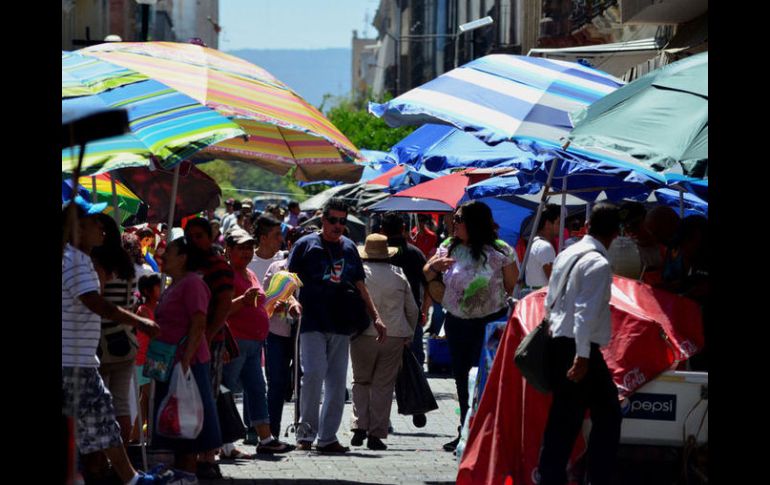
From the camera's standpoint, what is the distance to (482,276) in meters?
10.6

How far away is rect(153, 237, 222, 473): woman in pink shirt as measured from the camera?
853cm

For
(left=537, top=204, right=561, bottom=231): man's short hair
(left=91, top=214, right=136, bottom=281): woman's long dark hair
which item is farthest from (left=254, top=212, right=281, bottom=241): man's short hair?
(left=537, top=204, right=561, bottom=231): man's short hair

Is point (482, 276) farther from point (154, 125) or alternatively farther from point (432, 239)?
point (432, 239)

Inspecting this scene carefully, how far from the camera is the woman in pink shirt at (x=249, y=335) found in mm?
10398

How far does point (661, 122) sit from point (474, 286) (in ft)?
11.8

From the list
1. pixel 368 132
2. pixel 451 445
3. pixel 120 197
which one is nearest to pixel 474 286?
pixel 451 445

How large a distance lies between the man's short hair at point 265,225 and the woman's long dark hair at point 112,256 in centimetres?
276

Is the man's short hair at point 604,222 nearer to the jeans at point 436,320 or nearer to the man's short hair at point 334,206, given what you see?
the man's short hair at point 334,206

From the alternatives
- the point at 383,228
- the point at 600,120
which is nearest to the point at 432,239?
the point at 383,228

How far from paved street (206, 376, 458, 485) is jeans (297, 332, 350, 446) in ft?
0.63

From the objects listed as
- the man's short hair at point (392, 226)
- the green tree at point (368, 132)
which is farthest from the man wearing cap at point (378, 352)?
the green tree at point (368, 132)

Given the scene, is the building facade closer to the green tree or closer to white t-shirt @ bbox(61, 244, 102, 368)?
the green tree

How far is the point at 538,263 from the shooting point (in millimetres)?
12203
